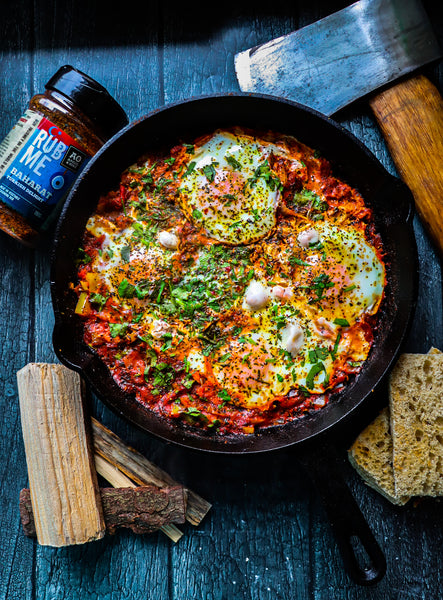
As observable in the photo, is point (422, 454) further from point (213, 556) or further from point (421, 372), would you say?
point (213, 556)

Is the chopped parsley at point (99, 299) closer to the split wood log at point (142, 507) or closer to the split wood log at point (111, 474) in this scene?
the split wood log at point (111, 474)

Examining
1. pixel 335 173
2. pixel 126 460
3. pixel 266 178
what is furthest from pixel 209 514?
pixel 335 173

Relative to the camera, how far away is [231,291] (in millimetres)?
2730

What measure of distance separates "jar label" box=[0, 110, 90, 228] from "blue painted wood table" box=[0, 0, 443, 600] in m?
0.41

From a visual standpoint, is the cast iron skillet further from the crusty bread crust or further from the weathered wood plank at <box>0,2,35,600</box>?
the weathered wood plank at <box>0,2,35,600</box>

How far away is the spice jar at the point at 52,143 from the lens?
8.77 ft

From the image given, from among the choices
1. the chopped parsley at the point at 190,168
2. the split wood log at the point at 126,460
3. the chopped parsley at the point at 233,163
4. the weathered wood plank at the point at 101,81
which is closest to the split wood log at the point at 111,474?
the split wood log at the point at 126,460

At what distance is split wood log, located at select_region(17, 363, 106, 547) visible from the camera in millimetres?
2811

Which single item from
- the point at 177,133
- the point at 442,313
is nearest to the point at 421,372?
the point at 442,313

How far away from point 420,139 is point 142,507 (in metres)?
2.56

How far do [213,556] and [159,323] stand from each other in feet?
4.60

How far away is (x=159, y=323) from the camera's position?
272 centimetres

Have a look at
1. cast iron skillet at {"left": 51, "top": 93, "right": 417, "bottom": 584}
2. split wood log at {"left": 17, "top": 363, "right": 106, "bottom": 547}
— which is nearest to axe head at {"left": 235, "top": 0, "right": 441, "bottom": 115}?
cast iron skillet at {"left": 51, "top": 93, "right": 417, "bottom": 584}

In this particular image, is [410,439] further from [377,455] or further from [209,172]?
[209,172]
